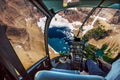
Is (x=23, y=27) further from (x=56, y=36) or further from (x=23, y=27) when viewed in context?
(x=56, y=36)

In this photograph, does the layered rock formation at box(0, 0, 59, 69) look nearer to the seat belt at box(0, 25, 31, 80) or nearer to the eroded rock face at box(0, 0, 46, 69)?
the eroded rock face at box(0, 0, 46, 69)

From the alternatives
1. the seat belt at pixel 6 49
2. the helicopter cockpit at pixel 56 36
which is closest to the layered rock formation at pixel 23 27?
the helicopter cockpit at pixel 56 36

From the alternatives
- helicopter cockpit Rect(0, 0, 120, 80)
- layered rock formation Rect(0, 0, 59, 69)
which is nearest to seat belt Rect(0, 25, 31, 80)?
helicopter cockpit Rect(0, 0, 120, 80)

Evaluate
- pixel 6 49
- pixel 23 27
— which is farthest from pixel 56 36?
pixel 6 49

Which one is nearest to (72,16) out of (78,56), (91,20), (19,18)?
(91,20)

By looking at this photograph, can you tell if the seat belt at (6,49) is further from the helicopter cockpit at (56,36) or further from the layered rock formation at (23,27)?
the layered rock formation at (23,27)

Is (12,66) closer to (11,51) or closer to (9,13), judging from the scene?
(11,51)

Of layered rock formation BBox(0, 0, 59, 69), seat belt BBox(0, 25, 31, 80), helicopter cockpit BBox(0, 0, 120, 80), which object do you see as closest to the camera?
seat belt BBox(0, 25, 31, 80)

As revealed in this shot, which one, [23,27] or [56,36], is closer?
[23,27]
